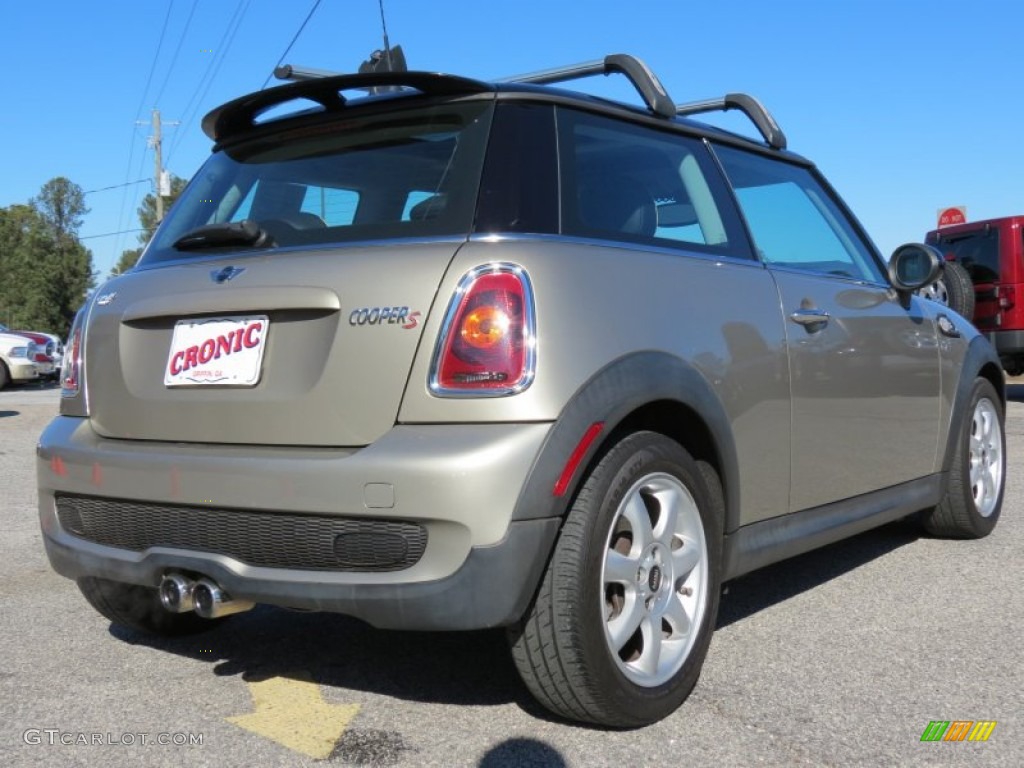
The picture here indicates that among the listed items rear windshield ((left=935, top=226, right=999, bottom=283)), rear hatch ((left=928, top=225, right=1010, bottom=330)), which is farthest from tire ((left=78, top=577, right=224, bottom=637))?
rear windshield ((left=935, top=226, right=999, bottom=283))

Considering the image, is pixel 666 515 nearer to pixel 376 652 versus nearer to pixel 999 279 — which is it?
pixel 376 652

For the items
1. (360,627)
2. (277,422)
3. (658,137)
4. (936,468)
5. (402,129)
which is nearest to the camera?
(277,422)

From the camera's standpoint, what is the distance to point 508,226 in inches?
107

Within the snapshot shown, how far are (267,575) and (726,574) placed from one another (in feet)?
4.43

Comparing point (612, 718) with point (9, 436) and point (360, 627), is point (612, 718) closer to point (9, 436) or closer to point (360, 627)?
point (360, 627)

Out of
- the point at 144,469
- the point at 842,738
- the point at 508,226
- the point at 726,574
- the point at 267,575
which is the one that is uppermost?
the point at 508,226

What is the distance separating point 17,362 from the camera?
1906 cm

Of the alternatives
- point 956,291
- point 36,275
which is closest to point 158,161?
point 36,275

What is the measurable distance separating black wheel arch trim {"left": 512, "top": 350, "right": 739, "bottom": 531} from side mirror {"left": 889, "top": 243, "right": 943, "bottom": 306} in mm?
1675

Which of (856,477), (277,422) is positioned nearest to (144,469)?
(277,422)

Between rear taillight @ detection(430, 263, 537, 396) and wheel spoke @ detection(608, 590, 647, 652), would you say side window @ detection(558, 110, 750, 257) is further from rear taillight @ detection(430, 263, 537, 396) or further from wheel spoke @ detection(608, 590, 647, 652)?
wheel spoke @ detection(608, 590, 647, 652)

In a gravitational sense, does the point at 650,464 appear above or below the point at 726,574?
above

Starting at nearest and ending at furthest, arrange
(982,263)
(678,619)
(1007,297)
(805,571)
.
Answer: (678,619) → (805,571) → (1007,297) → (982,263)

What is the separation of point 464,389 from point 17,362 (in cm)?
1860
